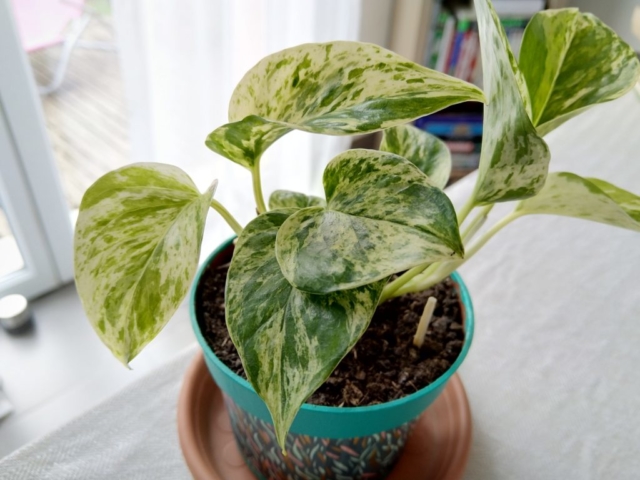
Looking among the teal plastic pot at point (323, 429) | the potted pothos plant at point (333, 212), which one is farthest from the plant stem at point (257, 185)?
the teal plastic pot at point (323, 429)

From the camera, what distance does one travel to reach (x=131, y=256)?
0.40m

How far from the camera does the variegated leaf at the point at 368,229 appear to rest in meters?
0.31

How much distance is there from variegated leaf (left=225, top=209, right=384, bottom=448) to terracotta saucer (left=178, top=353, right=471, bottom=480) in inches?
10.7

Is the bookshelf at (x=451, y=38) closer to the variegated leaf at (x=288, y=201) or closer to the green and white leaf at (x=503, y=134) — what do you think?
the variegated leaf at (x=288, y=201)

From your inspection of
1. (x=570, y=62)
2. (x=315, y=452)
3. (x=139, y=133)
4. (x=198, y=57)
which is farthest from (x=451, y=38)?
(x=315, y=452)

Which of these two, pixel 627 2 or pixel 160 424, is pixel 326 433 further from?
pixel 627 2

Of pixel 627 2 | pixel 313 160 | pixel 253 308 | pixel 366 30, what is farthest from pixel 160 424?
pixel 627 2

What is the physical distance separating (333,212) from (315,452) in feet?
0.82

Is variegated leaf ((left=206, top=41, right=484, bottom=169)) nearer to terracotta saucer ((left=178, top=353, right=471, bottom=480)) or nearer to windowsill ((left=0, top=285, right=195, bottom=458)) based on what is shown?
terracotta saucer ((left=178, top=353, right=471, bottom=480))

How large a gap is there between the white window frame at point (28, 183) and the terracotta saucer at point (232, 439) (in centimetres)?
63

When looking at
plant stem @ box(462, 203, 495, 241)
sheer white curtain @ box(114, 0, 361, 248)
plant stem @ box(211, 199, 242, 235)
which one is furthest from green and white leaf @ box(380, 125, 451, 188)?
sheer white curtain @ box(114, 0, 361, 248)

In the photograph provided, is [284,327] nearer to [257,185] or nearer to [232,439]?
[257,185]

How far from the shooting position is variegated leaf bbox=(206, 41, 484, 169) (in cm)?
35

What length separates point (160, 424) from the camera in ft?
2.27
